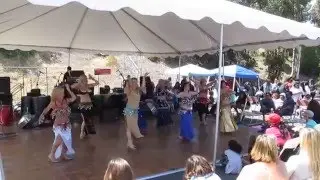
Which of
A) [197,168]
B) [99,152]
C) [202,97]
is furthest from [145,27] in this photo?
[197,168]

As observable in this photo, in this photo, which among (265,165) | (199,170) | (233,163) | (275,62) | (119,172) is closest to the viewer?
(119,172)

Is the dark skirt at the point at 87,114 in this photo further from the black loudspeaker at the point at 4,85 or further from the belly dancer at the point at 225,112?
the black loudspeaker at the point at 4,85

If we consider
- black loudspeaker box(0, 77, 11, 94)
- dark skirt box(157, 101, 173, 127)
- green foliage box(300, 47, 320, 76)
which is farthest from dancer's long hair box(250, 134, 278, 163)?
green foliage box(300, 47, 320, 76)

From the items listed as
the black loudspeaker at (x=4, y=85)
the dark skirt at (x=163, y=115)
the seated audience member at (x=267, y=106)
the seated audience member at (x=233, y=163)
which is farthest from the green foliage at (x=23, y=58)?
the seated audience member at (x=233, y=163)

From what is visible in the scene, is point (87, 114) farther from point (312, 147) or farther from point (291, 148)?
point (312, 147)

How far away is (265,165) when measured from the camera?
3.30 m

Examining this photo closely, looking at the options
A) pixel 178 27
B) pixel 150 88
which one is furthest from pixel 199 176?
pixel 150 88

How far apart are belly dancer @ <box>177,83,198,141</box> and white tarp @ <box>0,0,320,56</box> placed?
1.54m

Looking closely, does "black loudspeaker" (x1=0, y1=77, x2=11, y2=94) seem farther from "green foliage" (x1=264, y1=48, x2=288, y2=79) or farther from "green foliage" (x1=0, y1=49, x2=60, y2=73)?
"green foliage" (x1=264, y1=48, x2=288, y2=79)

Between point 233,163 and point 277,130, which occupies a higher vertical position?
point 277,130

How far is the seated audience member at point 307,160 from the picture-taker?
3.28 m

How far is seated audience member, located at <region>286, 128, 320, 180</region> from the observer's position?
10.8 feet

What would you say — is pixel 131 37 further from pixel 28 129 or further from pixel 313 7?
pixel 313 7

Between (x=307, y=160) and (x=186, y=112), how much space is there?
4.85 m
